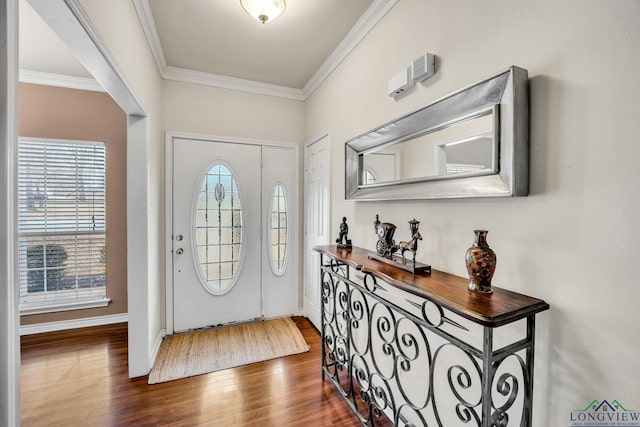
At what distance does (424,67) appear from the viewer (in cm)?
135

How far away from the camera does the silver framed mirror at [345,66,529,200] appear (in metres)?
0.93

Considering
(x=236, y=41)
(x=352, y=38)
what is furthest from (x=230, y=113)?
(x=352, y=38)

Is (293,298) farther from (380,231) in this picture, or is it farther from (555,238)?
(555,238)

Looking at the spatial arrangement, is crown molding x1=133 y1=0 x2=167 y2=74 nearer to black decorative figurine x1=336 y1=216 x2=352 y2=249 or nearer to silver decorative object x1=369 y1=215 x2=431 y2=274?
black decorative figurine x1=336 y1=216 x2=352 y2=249

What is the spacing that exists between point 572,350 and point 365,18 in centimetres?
214

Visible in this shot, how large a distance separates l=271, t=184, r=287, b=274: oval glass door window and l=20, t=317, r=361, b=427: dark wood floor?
3.56 ft

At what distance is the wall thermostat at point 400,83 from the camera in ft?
4.83

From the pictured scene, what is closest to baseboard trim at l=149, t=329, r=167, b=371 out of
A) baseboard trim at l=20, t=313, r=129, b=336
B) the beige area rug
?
the beige area rug

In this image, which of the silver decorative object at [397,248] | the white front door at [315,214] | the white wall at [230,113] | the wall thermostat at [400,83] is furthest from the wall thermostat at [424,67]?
the white wall at [230,113]

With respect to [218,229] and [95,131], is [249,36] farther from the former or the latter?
[95,131]

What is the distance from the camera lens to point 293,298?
324cm

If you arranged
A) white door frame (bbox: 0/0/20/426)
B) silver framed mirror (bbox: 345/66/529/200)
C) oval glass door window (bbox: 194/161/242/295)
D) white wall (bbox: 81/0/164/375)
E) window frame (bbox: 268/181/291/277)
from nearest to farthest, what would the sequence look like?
white door frame (bbox: 0/0/20/426) < silver framed mirror (bbox: 345/66/529/200) < white wall (bbox: 81/0/164/375) < oval glass door window (bbox: 194/161/242/295) < window frame (bbox: 268/181/291/277)

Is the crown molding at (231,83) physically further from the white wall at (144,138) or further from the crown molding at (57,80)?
the crown molding at (57,80)

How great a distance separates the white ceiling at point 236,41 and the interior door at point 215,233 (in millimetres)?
716
